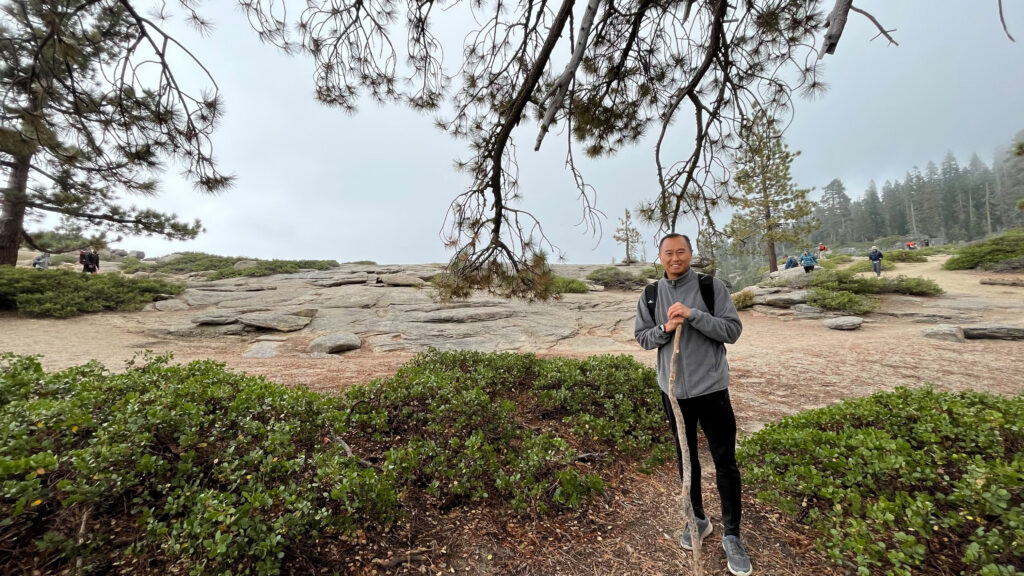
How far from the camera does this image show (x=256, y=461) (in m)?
2.09

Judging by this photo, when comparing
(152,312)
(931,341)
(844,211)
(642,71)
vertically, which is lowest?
(931,341)

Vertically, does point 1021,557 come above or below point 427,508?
above

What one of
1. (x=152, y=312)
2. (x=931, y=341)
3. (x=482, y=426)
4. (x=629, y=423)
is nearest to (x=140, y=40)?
(x=482, y=426)

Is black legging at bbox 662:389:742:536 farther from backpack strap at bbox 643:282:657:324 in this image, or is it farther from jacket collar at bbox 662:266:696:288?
jacket collar at bbox 662:266:696:288

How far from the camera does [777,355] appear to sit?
7.14 metres

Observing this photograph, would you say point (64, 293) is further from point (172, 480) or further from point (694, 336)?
point (694, 336)

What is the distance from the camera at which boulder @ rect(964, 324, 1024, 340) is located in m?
7.09

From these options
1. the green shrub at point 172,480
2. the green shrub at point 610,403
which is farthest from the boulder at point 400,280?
the green shrub at point 172,480

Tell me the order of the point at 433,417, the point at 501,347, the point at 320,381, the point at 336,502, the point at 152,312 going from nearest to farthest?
the point at 336,502, the point at 433,417, the point at 320,381, the point at 501,347, the point at 152,312

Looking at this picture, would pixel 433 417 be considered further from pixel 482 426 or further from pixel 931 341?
pixel 931 341

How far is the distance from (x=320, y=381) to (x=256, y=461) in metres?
3.29

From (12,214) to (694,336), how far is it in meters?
15.3

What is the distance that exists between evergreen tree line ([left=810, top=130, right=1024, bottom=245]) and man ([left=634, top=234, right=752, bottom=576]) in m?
73.9

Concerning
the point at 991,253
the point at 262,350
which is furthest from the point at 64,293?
the point at 991,253
